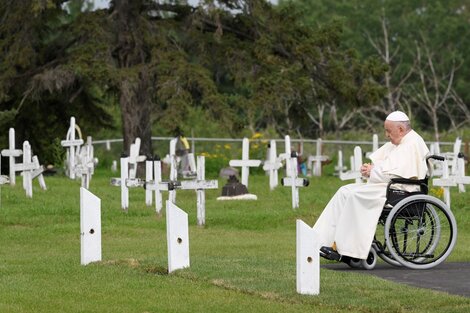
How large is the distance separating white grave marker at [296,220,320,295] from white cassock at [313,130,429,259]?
82.0 inches

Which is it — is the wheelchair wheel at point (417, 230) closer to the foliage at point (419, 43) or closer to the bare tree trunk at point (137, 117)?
the bare tree trunk at point (137, 117)

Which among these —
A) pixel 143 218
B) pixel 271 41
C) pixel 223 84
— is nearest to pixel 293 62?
pixel 271 41

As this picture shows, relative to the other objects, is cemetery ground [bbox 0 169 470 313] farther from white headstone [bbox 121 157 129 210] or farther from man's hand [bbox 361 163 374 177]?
man's hand [bbox 361 163 374 177]

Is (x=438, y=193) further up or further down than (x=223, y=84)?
further down

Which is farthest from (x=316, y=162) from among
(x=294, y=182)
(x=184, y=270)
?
(x=184, y=270)

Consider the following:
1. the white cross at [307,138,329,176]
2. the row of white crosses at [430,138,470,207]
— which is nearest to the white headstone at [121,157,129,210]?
the row of white crosses at [430,138,470,207]

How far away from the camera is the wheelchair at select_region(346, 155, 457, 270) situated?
49.9 feet

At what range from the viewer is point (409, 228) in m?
15.8

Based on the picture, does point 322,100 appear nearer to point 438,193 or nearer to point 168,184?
point 438,193

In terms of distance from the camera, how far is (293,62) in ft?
124

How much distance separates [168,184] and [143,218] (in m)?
2.18

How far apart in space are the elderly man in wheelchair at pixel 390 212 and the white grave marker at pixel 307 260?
6.83 feet

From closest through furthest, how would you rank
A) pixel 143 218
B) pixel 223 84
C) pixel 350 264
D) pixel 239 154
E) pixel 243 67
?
pixel 350 264 < pixel 143 218 < pixel 243 67 < pixel 239 154 < pixel 223 84

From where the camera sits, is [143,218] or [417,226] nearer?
[417,226]
